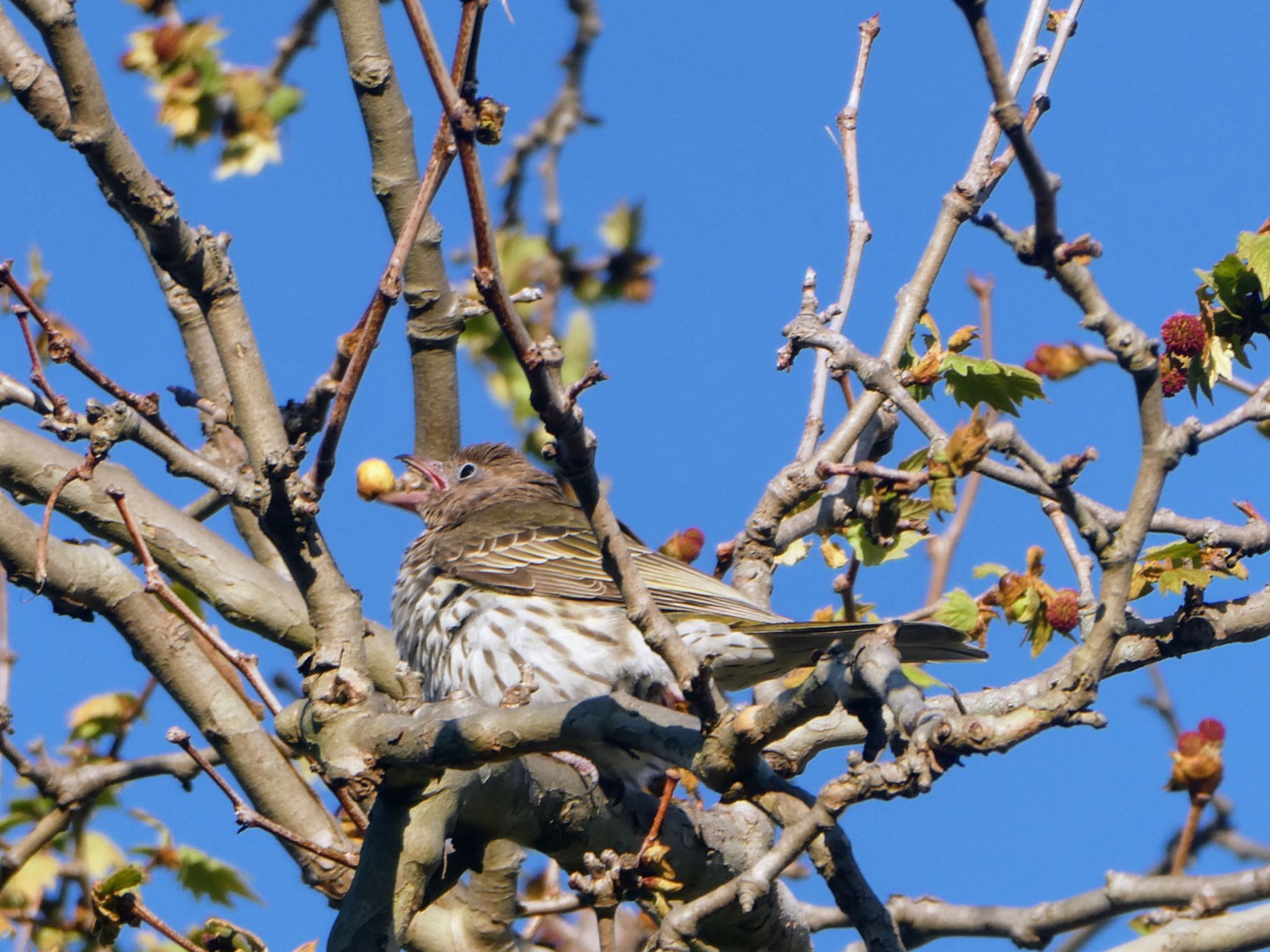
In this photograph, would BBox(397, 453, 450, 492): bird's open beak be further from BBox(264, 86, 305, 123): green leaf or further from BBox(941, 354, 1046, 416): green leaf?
BBox(941, 354, 1046, 416): green leaf

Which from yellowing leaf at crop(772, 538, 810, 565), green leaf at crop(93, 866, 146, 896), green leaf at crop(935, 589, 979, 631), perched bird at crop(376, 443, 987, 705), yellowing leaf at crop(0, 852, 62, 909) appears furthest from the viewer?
yellowing leaf at crop(0, 852, 62, 909)

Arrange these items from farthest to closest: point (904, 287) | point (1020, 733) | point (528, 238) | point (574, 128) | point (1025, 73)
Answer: point (574, 128), point (528, 238), point (904, 287), point (1025, 73), point (1020, 733)

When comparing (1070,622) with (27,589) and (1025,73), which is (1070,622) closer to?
(1025,73)

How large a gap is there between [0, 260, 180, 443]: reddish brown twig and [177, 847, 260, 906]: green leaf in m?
3.18

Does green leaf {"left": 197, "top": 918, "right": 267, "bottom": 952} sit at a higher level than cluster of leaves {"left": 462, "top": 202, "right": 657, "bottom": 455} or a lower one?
lower

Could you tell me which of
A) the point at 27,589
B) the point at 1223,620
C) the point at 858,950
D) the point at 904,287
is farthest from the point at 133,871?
the point at 904,287

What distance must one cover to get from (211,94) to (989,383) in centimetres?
440

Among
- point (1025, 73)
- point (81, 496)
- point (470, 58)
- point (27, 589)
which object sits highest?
point (1025, 73)

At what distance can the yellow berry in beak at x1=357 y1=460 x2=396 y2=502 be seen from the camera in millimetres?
6617

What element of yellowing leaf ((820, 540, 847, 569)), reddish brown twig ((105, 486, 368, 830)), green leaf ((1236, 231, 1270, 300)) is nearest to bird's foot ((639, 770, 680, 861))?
reddish brown twig ((105, 486, 368, 830))

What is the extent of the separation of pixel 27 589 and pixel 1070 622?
11.2 ft

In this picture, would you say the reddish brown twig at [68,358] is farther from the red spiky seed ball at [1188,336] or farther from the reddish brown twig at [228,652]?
the red spiky seed ball at [1188,336]

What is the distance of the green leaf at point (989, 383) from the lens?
4219mm

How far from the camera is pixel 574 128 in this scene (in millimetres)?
6930
